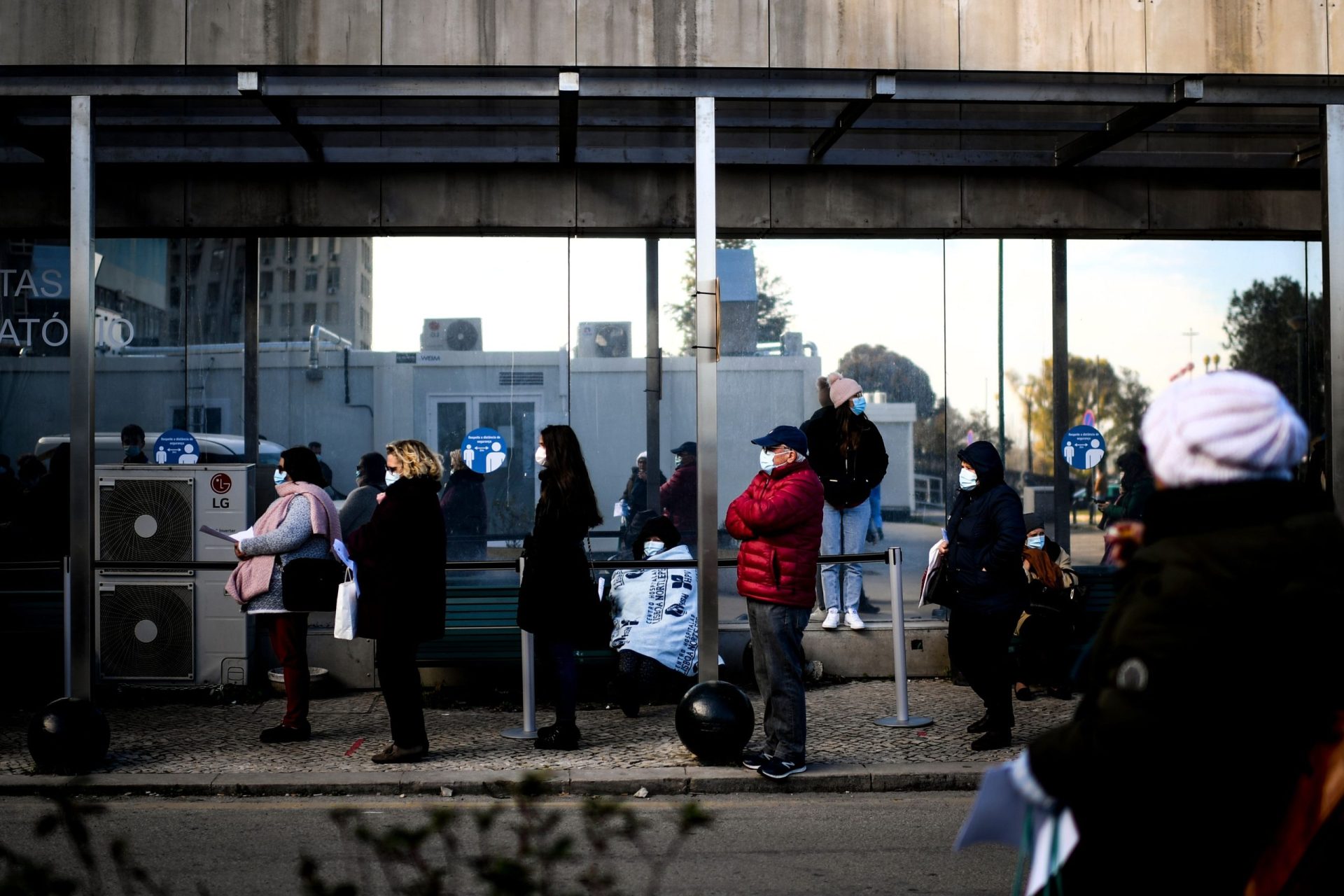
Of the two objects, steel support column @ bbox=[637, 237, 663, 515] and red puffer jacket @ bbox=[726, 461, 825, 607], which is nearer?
red puffer jacket @ bbox=[726, 461, 825, 607]

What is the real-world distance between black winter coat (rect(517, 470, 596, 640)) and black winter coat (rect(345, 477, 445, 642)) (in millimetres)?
516

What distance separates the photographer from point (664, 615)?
9.02 m

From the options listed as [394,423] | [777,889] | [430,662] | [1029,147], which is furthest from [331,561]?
[1029,147]

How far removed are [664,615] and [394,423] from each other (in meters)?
3.17

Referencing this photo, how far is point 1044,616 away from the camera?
361 inches

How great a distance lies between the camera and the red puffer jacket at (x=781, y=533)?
7023mm

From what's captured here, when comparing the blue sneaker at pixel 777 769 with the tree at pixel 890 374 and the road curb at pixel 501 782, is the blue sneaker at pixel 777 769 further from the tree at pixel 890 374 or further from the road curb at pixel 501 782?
the tree at pixel 890 374

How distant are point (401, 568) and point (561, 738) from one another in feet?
4.45

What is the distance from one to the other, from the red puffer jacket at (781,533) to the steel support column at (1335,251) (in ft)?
11.0

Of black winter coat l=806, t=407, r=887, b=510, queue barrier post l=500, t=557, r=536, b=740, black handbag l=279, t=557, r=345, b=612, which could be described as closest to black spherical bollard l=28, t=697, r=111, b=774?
black handbag l=279, t=557, r=345, b=612

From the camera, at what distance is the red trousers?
799 centimetres

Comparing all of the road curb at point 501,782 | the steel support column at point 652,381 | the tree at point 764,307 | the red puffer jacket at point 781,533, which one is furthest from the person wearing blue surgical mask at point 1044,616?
the steel support column at point 652,381

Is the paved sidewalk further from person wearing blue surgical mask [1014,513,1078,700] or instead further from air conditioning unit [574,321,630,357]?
air conditioning unit [574,321,630,357]

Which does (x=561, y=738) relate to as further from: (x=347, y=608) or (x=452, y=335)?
(x=452, y=335)
